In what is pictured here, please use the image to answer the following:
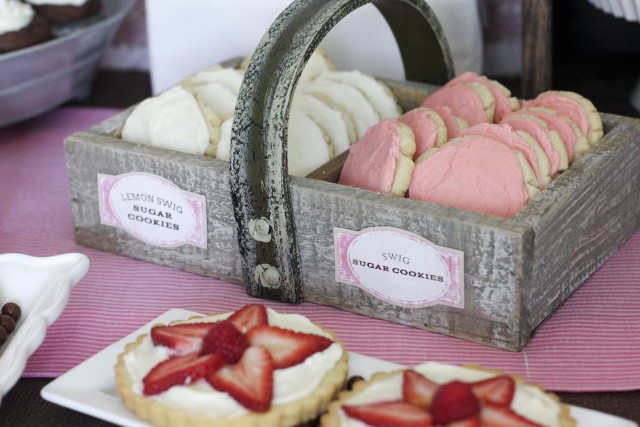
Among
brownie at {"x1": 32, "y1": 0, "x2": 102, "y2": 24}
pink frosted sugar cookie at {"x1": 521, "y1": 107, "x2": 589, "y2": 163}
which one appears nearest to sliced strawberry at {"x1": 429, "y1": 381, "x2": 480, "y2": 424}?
pink frosted sugar cookie at {"x1": 521, "y1": 107, "x2": 589, "y2": 163}

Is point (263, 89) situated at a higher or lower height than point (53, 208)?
higher

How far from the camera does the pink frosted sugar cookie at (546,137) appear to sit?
3.28 feet

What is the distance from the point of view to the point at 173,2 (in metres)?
1.50

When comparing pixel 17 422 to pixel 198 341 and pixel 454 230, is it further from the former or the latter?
pixel 454 230

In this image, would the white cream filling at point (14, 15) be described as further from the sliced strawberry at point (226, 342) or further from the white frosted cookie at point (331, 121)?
the sliced strawberry at point (226, 342)

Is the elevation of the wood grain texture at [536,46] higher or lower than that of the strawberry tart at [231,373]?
higher

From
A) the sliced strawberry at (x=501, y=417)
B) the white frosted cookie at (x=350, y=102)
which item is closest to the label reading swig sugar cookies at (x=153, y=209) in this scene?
the white frosted cookie at (x=350, y=102)

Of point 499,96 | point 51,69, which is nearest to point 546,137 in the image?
point 499,96

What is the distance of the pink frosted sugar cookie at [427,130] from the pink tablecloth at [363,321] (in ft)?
0.65

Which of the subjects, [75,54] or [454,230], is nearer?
[454,230]

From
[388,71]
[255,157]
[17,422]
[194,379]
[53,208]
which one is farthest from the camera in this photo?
[388,71]

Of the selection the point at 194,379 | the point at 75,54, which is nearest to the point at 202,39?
the point at 75,54

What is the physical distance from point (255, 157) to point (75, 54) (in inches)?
25.4

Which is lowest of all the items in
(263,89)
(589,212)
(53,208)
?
(53,208)
